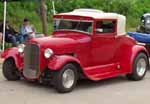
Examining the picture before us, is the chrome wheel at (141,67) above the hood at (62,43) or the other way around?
the other way around

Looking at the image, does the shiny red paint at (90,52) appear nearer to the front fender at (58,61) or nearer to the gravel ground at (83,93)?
the front fender at (58,61)

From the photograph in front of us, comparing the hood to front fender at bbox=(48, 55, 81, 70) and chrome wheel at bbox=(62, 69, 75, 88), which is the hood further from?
chrome wheel at bbox=(62, 69, 75, 88)

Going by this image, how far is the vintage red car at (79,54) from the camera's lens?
11.3 metres

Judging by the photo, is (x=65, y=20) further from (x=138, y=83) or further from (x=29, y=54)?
(x=138, y=83)

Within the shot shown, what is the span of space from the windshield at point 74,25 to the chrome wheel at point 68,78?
1209 millimetres

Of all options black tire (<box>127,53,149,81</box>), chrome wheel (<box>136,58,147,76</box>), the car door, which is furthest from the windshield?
chrome wheel (<box>136,58,147,76</box>)

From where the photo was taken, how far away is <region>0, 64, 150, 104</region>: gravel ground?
10.5m

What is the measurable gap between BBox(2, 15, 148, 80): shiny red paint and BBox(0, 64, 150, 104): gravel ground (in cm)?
33

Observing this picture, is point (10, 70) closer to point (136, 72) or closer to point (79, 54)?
point (79, 54)

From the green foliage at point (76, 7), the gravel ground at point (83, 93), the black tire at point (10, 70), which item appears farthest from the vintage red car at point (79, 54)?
the green foliage at point (76, 7)

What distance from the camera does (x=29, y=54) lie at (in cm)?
1156

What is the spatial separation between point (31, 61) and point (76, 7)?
48.2 feet

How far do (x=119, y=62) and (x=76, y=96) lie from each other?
216cm

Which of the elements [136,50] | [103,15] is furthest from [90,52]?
[136,50]
